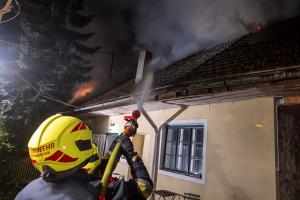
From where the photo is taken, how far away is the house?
4.52 metres

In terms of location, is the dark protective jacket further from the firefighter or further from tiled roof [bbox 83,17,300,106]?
tiled roof [bbox 83,17,300,106]

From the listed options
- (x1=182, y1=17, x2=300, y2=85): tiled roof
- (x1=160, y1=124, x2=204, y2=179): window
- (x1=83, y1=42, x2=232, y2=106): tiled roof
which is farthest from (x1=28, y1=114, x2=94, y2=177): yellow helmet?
(x1=160, y1=124, x2=204, y2=179): window

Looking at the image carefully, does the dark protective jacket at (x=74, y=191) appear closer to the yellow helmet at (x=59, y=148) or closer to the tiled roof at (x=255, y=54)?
the yellow helmet at (x=59, y=148)

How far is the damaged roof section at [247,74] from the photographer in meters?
4.14

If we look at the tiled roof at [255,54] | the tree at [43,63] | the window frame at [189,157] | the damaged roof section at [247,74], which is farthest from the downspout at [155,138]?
the tree at [43,63]

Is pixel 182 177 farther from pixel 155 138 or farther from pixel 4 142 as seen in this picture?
pixel 4 142

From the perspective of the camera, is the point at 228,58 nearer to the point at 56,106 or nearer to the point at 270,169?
the point at 270,169

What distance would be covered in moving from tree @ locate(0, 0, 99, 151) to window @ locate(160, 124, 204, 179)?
744 centimetres

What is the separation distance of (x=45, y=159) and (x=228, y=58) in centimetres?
634

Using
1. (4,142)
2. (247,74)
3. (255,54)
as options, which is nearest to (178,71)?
(255,54)

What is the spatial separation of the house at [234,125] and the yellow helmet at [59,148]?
11.8 feet

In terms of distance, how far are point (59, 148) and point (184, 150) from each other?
18.5 feet

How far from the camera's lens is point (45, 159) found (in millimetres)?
1768

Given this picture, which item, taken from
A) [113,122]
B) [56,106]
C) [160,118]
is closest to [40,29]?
[56,106]
